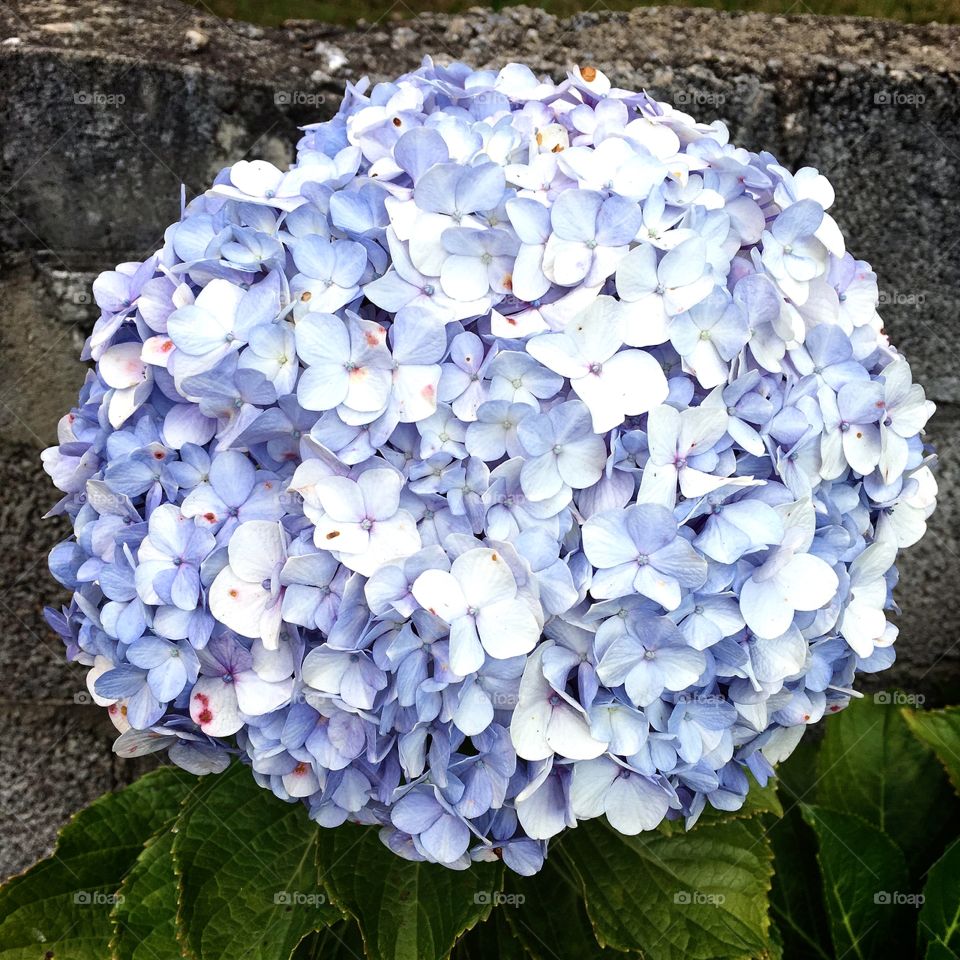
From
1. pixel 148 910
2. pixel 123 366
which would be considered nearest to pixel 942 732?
pixel 148 910

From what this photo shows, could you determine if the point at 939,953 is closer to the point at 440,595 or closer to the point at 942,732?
the point at 942,732

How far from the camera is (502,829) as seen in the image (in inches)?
34.3

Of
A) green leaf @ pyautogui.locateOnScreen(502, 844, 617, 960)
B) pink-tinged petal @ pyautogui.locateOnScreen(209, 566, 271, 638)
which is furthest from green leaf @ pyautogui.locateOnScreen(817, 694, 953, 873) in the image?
pink-tinged petal @ pyautogui.locateOnScreen(209, 566, 271, 638)

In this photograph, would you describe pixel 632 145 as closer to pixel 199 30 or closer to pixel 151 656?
pixel 151 656

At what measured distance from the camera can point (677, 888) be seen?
1116 mm

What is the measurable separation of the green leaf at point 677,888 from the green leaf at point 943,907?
0.40 m

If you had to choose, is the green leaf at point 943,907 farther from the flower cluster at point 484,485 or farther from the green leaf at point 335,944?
the green leaf at point 335,944

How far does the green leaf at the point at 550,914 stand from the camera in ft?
3.81

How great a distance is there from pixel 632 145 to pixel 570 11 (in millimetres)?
786

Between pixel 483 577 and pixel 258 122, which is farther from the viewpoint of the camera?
pixel 258 122

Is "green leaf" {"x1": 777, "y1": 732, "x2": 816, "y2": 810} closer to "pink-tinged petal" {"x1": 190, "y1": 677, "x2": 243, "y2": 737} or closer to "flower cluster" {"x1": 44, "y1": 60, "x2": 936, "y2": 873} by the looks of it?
"flower cluster" {"x1": 44, "y1": 60, "x2": 936, "y2": 873}

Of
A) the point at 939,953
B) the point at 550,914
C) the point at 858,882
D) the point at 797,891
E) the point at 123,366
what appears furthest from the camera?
the point at 797,891

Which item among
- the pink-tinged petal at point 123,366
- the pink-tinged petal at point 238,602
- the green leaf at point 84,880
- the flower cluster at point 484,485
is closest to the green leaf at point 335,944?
the green leaf at point 84,880

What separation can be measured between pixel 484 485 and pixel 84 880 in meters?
0.91
